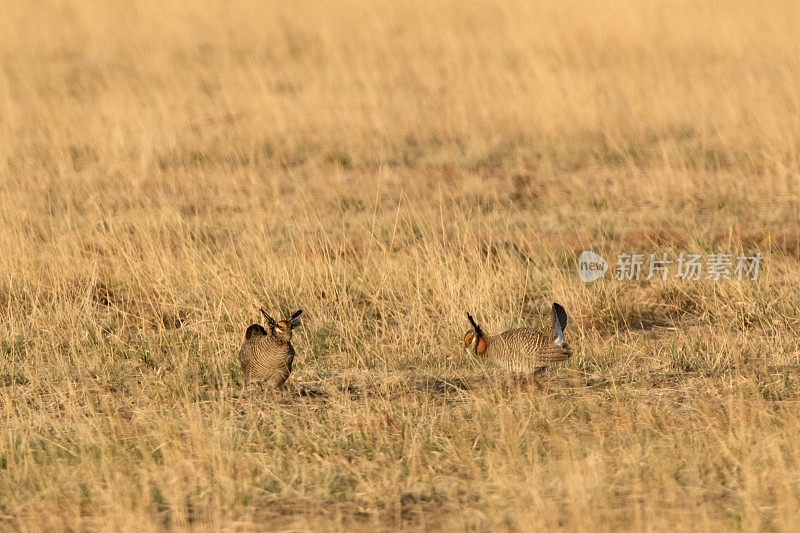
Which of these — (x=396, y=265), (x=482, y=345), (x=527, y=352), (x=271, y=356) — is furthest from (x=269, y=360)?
(x=396, y=265)

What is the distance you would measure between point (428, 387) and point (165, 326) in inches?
90.8

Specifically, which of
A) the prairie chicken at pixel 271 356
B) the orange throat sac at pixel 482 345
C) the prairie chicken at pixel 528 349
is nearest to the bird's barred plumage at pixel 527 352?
the prairie chicken at pixel 528 349

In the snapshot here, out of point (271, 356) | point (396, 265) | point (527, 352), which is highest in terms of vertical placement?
point (396, 265)

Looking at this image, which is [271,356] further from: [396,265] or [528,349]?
[396,265]

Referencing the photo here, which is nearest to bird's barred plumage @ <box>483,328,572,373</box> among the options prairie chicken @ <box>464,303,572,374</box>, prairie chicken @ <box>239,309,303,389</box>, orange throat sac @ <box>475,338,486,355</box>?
prairie chicken @ <box>464,303,572,374</box>

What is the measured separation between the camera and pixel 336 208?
10.5 m

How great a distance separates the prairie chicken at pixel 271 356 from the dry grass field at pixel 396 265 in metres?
0.17

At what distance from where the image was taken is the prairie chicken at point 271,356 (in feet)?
19.2

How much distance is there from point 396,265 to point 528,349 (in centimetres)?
247

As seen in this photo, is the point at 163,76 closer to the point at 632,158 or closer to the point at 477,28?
the point at 477,28

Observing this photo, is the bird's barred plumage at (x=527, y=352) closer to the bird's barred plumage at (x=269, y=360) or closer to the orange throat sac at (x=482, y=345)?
the orange throat sac at (x=482, y=345)

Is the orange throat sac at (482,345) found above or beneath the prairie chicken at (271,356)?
beneath

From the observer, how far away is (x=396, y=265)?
328 inches

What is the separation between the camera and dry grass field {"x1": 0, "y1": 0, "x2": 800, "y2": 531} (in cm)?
486
